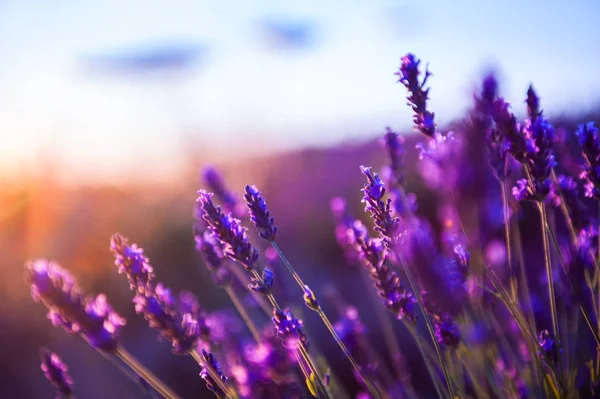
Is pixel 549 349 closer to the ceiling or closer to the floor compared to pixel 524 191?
closer to the floor

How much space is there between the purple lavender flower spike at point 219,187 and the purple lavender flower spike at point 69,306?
1.12m

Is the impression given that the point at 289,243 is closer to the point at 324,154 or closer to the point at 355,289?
the point at 355,289

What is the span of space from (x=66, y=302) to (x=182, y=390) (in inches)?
164

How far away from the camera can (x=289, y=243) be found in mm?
8969

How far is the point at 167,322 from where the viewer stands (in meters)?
1.98

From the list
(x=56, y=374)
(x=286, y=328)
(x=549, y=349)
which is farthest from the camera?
(x=56, y=374)

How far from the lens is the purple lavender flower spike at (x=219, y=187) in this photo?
9.85 ft

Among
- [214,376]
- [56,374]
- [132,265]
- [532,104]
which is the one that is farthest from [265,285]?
[532,104]

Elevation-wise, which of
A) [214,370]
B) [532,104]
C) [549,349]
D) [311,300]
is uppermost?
[532,104]

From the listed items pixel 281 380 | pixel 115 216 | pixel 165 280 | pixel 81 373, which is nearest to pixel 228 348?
pixel 281 380

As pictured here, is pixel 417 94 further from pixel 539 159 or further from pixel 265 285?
pixel 265 285

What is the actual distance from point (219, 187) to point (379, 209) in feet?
4.85

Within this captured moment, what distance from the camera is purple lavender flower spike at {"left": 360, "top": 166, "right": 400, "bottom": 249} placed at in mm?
1815

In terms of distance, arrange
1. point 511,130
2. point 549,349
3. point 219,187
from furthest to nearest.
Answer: point 219,187
point 549,349
point 511,130
